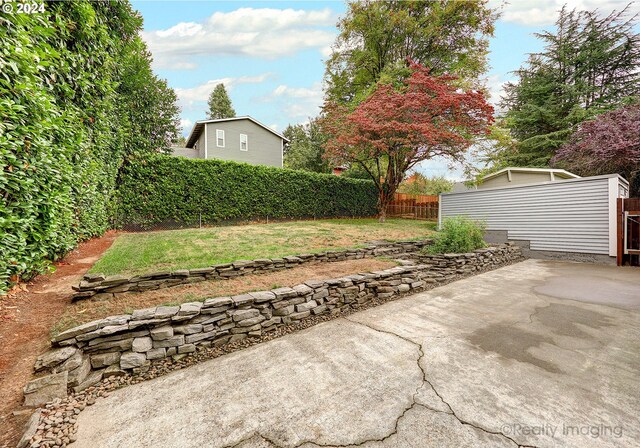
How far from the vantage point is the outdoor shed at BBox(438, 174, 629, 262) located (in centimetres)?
658

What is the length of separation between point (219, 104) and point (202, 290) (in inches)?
1368

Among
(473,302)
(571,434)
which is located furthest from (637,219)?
(571,434)

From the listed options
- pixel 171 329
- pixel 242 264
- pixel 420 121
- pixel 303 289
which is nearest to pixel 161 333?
pixel 171 329

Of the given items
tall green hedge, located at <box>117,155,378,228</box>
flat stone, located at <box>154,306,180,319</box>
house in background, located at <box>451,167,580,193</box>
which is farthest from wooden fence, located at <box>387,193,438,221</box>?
flat stone, located at <box>154,306,180,319</box>

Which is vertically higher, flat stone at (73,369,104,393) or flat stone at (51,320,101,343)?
flat stone at (51,320,101,343)

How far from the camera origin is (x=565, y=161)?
1300 cm

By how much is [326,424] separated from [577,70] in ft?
77.0

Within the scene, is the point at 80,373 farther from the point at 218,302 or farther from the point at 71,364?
the point at 218,302

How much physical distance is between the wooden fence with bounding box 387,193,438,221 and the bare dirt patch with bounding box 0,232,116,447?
1559cm

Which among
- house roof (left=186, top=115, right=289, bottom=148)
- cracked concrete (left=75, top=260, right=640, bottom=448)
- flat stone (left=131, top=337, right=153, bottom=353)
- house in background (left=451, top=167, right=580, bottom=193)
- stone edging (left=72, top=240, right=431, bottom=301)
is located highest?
house roof (left=186, top=115, right=289, bottom=148)

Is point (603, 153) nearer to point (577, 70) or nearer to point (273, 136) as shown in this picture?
point (577, 70)

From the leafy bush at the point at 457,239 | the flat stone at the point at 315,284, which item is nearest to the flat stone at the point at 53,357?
the flat stone at the point at 315,284

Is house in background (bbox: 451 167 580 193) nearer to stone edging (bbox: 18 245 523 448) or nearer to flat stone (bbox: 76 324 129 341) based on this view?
stone edging (bbox: 18 245 523 448)

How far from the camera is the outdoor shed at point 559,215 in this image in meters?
6.58
